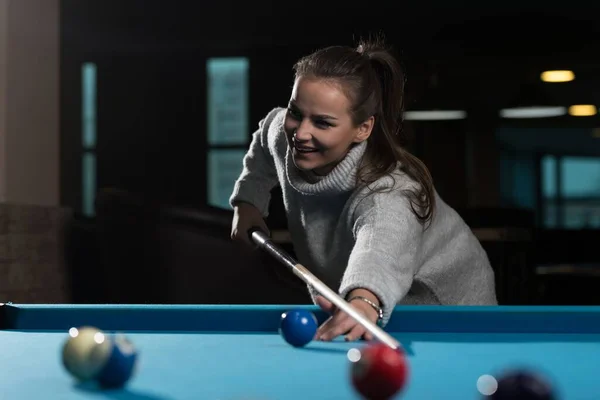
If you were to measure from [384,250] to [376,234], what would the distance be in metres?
0.07

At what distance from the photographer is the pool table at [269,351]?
1.02m

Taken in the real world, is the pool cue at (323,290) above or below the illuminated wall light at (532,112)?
below

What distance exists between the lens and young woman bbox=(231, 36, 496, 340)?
78.7 inches

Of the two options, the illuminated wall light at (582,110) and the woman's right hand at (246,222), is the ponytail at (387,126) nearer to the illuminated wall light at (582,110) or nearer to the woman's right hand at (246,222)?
the woman's right hand at (246,222)

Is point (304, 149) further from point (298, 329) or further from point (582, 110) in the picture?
point (582, 110)

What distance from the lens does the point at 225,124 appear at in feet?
23.9

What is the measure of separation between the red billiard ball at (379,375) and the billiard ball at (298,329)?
46cm

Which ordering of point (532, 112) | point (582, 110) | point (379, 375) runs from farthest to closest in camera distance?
point (532, 112) < point (582, 110) < point (379, 375)

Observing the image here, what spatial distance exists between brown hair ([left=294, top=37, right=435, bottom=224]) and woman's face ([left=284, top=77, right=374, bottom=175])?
35 mm

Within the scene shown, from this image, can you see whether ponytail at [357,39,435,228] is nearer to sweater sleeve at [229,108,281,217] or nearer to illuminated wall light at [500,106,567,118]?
sweater sleeve at [229,108,281,217]

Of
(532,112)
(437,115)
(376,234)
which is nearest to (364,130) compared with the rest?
(376,234)

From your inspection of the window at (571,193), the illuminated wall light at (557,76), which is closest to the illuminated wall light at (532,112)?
the illuminated wall light at (557,76)

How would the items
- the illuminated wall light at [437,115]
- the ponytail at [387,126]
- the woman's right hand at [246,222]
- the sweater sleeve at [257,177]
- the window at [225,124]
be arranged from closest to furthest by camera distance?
the ponytail at [387,126] < the woman's right hand at [246,222] < the sweater sleeve at [257,177] < the illuminated wall light at [437,115] < the window at [225,124]

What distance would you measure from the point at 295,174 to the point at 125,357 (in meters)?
1.29
